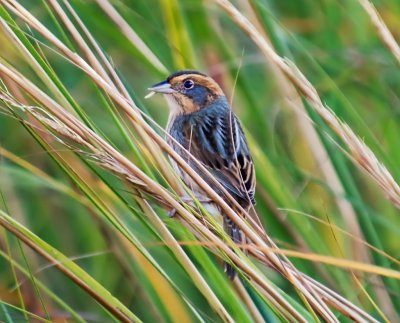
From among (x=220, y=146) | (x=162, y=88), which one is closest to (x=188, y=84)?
(x=162, y=88)

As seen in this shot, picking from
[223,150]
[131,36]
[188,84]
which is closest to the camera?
[131,36]

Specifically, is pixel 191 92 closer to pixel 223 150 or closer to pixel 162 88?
pixel 162 88

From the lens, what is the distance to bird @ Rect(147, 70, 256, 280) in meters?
2.75

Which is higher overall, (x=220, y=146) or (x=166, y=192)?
(x=166, y=192)

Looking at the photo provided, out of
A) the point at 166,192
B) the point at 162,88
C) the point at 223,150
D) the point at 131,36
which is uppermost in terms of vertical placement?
the point at 131,36

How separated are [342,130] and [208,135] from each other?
4.21 feet

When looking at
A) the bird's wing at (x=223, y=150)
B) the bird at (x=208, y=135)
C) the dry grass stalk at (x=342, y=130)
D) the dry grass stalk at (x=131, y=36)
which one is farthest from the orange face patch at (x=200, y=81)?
the dry grass stalk at (x=342, y=130)

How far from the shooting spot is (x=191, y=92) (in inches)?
135

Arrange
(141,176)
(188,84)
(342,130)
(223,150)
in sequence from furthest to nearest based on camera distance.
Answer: (188,84), (223,150), (342,130), (141,176)

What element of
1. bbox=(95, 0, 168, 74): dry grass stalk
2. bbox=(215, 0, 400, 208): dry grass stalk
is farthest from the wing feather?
bbox=(215, 0, 400, 208): dry grass stalk

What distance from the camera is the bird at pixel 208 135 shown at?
108 inches

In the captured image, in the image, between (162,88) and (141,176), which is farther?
(162,88)

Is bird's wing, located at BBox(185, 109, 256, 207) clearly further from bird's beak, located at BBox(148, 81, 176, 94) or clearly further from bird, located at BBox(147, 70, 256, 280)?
bird's beak, located at BBox(148, 81, 176, 94)

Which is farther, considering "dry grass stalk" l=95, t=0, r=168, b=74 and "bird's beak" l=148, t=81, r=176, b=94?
"bird's beak" l=148, t=81, r=176, b=94
